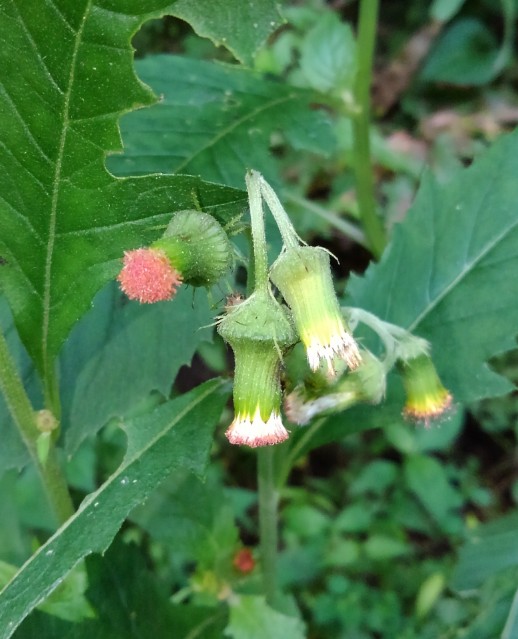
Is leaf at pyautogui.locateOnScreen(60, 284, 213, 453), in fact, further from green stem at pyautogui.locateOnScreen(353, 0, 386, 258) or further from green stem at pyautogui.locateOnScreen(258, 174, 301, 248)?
green stem at pyautogui.locateOnScreen(353, 0, 386, 258)

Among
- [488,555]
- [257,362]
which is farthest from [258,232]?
[488,555]

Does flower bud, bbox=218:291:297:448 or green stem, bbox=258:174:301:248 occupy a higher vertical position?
green stem, bbox=258:174:301:248

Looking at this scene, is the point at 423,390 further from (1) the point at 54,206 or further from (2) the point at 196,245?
(1) the point at 54,206

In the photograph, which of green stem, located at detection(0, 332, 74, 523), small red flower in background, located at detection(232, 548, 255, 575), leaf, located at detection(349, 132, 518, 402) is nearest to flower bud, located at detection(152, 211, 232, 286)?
green stem, located at detection(0, 332, 74, 523)

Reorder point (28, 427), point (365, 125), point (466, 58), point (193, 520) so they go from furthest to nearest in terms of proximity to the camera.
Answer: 1. point (466, 58)
2. point (365, 125)
3. point (193, 520)
4. point (28, 427)

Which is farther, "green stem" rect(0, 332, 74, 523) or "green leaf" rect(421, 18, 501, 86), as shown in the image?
"green leaf" rect(421, 18, 501, 86)

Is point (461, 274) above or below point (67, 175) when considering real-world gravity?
below

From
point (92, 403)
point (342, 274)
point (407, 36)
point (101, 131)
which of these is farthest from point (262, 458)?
point (407, 36)
